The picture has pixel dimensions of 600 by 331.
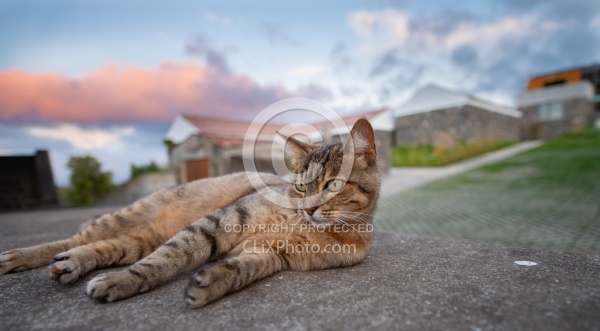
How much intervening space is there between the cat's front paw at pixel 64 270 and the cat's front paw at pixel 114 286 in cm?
38

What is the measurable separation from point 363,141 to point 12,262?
7.58 feet

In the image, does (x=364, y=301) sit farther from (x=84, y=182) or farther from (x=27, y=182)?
(x=84, y=182)

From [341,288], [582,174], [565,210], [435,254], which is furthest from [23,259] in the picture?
[582,174]

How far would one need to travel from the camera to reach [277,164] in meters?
3.53

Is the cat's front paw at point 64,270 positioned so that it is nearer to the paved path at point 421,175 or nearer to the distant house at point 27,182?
the distant house at point 27,182

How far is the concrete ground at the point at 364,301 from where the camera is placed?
1168mm

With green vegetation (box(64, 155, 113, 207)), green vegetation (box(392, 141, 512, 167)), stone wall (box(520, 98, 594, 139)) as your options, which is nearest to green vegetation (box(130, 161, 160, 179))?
green vegetation (box(64, 155, 113, 207))

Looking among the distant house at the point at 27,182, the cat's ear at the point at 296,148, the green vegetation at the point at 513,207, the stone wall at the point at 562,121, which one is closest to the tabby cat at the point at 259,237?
the cat's ear at the point at 296,148

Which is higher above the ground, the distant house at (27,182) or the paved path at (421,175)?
the distant house at (27,182)

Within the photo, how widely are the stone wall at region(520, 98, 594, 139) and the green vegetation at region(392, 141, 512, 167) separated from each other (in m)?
8.79

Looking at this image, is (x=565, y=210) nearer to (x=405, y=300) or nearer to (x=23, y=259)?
(x=405, y=300)

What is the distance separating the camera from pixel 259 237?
6.04 feet

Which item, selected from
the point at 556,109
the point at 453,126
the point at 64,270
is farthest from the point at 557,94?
the point at 64,270

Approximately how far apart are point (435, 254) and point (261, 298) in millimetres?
1297
